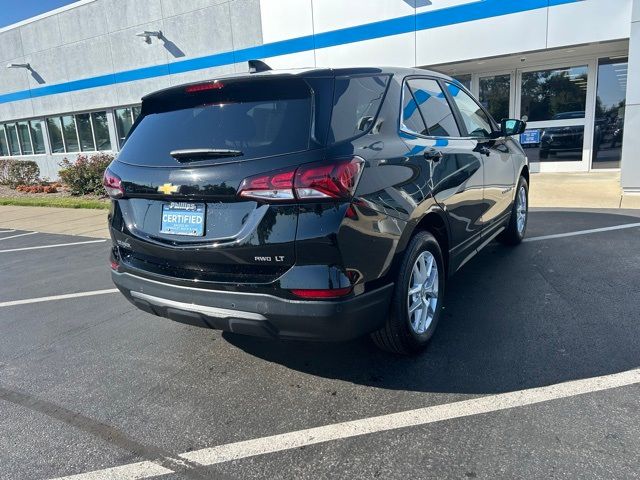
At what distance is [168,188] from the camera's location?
274 cm

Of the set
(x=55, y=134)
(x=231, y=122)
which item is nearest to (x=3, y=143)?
(x=55, y=134)

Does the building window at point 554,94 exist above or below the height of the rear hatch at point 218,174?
above

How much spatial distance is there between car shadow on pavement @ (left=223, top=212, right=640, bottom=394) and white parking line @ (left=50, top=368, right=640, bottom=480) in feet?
0.25

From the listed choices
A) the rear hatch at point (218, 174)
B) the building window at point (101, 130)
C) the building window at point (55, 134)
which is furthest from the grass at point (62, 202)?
the rear hatch at point (218, 174)

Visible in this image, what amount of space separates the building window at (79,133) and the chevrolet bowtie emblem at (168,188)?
1867 cm

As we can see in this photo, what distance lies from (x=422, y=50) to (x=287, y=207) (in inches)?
408

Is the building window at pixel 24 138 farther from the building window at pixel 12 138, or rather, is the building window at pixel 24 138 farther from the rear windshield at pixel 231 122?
the rear windshield at pixel 231 122

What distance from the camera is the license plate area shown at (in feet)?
8.75

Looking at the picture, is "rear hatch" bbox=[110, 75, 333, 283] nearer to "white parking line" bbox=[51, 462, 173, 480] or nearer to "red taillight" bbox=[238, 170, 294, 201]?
"red taillight" bbox=[238, 170, 294, 201]

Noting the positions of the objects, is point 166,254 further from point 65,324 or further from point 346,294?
point 65,324

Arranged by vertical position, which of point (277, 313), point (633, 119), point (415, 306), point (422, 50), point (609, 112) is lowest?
point (415, 306)

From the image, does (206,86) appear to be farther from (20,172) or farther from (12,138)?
(12,138)

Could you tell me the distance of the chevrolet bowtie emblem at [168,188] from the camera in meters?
2.71

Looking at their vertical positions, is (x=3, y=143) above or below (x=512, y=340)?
above
